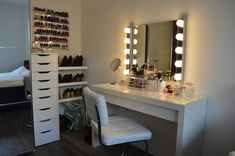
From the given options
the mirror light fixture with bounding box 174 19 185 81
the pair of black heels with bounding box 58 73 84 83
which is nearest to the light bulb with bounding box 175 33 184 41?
the mirror light fixture with bounding box 174 19 185 81

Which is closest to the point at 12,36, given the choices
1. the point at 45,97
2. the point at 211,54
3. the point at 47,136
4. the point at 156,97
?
the point at 45,97

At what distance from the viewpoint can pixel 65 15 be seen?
3006 mm

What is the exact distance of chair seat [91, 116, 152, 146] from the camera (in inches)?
64.0

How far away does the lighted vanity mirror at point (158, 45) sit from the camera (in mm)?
2025

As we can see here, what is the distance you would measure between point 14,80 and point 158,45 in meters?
1.79

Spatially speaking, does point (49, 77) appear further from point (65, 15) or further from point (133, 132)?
point (133, 132)

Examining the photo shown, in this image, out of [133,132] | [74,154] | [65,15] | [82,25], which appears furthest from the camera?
[82,25]

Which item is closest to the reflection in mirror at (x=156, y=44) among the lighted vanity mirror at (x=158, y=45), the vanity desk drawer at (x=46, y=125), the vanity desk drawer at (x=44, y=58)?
the lighted vanity mirror at (x=158, y=45)

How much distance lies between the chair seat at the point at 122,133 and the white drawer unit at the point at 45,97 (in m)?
0.95

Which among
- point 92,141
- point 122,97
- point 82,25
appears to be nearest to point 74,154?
point 92,141

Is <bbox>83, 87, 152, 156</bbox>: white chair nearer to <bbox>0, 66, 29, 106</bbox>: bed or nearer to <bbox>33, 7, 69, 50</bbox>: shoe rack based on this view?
<bbox>0, 66, 29, 106</bbox>: bed

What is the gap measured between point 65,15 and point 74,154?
6.72 feet

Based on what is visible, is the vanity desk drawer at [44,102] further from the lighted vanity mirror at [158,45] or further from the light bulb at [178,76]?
the light bulb at [178,76]

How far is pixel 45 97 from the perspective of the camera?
250cm
